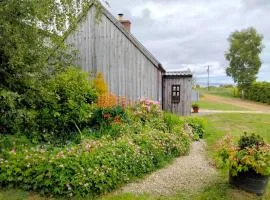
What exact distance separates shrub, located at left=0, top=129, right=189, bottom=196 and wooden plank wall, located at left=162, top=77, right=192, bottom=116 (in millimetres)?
11294

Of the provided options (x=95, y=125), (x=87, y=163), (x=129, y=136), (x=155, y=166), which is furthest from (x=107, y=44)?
(x=87, y=163)

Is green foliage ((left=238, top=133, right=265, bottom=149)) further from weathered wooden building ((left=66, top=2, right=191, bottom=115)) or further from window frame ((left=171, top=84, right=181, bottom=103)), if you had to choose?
window frame ((left=171, top=84, right=181, bottom=103))

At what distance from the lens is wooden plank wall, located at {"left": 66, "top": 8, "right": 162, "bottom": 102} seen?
46.4 feet

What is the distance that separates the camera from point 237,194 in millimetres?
5250

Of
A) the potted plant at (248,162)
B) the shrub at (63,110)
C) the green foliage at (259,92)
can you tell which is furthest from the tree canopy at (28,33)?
the green foliage at (259,92)

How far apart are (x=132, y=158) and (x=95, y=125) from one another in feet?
10.4

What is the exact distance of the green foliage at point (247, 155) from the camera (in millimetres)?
5008

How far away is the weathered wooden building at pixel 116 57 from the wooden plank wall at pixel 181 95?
9.51 ft

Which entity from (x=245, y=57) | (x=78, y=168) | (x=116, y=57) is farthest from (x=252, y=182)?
(x=245, y=57)

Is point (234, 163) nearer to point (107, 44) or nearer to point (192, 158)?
point (192, 158)

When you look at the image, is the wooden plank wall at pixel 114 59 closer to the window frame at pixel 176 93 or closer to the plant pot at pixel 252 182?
the window frame at pixel 176 93

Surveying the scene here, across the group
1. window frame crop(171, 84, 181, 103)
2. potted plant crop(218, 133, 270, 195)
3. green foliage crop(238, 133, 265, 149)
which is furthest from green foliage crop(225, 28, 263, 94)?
potted plant crop(218, 133, 270, 195)

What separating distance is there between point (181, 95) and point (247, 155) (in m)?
12.6

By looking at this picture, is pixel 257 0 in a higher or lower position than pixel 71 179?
higher
